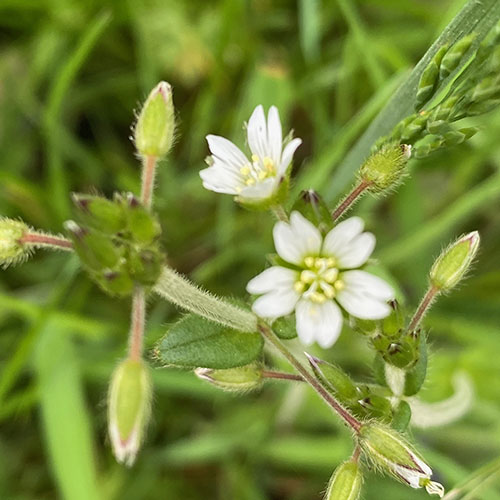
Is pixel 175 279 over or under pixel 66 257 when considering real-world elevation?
over

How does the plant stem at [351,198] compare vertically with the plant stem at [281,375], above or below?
above

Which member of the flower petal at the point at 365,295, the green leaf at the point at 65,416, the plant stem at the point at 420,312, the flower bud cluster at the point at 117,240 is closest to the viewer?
the flower petal at the point at 365,295

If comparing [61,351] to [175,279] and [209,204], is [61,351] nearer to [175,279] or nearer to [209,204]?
[209,204]

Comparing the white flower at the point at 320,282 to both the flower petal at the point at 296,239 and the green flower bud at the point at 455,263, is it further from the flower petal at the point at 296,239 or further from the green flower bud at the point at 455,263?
the green flower bud at the point at 455,263

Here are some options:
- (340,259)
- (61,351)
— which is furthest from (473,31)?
(61,351)

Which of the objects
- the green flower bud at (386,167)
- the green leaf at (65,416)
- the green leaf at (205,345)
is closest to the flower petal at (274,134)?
the green flower bud at (386,167)

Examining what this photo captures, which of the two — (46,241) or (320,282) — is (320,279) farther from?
(46,241)
